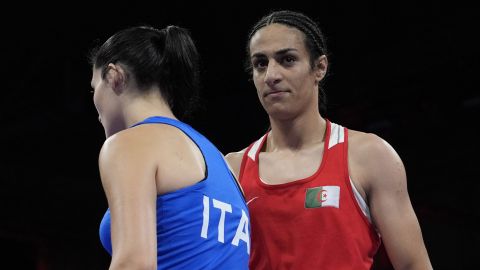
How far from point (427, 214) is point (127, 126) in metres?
5.91

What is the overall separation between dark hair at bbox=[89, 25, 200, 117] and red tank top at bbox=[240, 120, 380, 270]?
1.71ft

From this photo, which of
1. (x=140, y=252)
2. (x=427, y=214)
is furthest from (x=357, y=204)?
(x=427, y=214)

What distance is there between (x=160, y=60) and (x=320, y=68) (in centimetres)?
82

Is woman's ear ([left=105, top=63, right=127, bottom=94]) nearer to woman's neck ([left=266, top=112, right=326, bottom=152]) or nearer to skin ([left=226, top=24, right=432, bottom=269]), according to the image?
skin ([left=226, top=24, right=432, bottom=269])

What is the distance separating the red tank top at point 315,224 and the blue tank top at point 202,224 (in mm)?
501

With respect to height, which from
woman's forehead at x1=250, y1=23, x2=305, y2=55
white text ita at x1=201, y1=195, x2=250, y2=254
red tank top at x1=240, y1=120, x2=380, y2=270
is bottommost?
red tank top at x1=240, y1=120, x2=380, y2=270

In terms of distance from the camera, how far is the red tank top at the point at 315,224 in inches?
88.5

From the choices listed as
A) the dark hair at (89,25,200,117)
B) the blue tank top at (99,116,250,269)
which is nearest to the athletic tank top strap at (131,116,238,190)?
the blue tank top at (99,116,250,269)

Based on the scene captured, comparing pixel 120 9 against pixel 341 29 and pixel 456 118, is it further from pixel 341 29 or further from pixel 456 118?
pixel 456 118

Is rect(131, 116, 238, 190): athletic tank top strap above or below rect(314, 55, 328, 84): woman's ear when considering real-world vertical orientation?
below

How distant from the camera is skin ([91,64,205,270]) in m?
1.52

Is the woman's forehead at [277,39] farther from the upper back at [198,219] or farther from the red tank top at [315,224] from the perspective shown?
the upper back at [198,219]

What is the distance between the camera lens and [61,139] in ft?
24.1

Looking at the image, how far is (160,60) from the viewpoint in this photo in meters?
1.86
